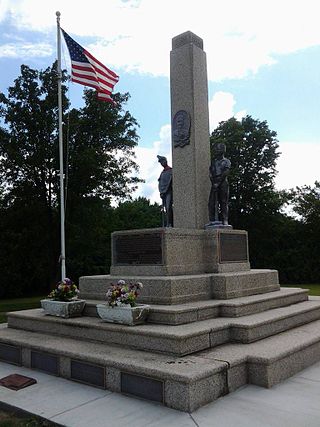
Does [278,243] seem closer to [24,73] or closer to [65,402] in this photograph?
[24,73]

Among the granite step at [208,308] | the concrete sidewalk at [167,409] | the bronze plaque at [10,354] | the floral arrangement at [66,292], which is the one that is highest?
the floral arrangement at [66,292]

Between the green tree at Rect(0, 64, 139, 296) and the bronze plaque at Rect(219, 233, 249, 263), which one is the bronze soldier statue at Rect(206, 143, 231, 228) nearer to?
the bronze plaque at Rect(219, 233, 249, 263)

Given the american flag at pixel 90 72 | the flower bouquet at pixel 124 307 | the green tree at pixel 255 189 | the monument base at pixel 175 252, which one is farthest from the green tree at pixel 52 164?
the flower bouquet at pixel 124 307

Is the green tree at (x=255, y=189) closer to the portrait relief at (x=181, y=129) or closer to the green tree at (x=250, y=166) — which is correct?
the green tree at (x=250, y=166)

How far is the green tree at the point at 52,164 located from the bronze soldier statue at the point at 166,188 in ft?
31.6

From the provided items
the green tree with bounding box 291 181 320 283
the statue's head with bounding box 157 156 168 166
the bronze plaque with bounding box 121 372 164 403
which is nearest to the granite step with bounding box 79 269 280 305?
the bronze plaque with bounding box 121 372 164 403

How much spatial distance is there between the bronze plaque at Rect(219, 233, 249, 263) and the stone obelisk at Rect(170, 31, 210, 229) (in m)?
0.72

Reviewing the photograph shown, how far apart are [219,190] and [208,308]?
124 inches

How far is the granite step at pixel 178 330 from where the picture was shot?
16.9 feet

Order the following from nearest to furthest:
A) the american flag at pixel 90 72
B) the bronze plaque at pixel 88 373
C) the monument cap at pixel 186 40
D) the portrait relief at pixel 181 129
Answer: the bronze plaque at pixel 88 373 → the portrait relief at pixel 181 129 → the monument cap at pixel 186 40 → the american flag at pixel 90 72

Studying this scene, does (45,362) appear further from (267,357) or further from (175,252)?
(267,357)

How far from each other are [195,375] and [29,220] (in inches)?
662

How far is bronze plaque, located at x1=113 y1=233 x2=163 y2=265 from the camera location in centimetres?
738

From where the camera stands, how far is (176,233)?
754 centimetres
